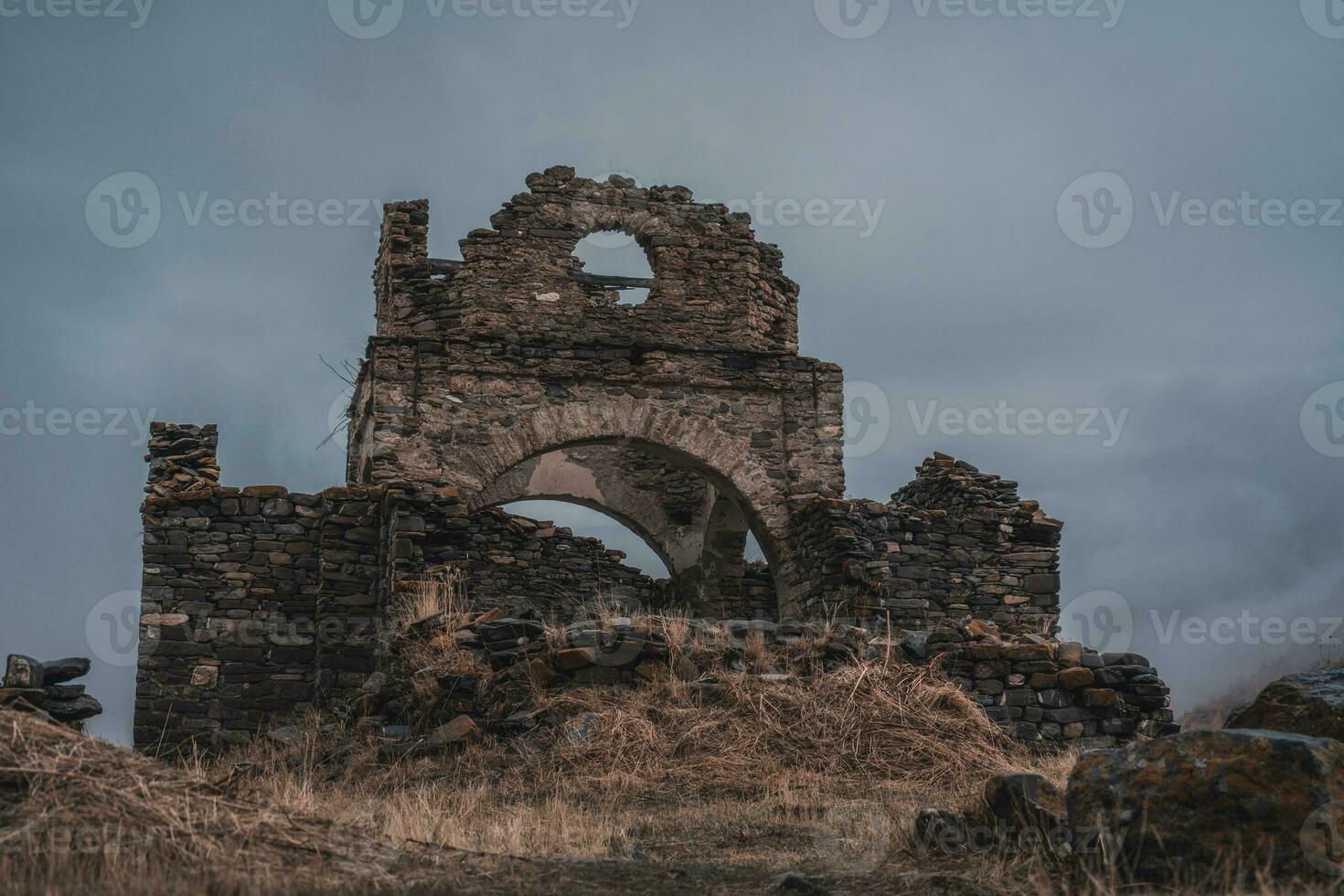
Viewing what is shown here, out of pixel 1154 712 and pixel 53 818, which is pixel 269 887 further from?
pixel 1154 712

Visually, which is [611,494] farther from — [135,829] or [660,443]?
[135,829]

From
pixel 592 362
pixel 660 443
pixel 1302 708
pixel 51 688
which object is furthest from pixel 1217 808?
pixel 592 362

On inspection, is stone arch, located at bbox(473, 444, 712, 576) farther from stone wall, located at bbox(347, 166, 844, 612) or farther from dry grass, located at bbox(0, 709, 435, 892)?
dry grass, located at bbox(0, 709, 435, 892)

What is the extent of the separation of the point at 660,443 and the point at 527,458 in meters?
1.71

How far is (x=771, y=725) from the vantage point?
8.13 m

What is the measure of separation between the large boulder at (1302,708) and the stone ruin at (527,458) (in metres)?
4.56

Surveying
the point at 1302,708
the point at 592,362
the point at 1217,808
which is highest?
the point at 592,362

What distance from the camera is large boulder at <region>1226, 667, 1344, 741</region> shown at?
5285 millimetres

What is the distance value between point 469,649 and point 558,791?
207 centimetres

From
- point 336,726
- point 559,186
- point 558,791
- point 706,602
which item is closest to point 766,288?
point 559,186

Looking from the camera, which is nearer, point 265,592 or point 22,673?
point 22,673

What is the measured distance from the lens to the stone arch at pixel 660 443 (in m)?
13.9

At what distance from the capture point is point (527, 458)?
14773 millimetres

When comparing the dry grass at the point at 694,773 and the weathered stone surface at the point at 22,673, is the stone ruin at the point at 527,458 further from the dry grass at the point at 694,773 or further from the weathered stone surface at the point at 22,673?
the weathered stone surface at the point at 22,673
